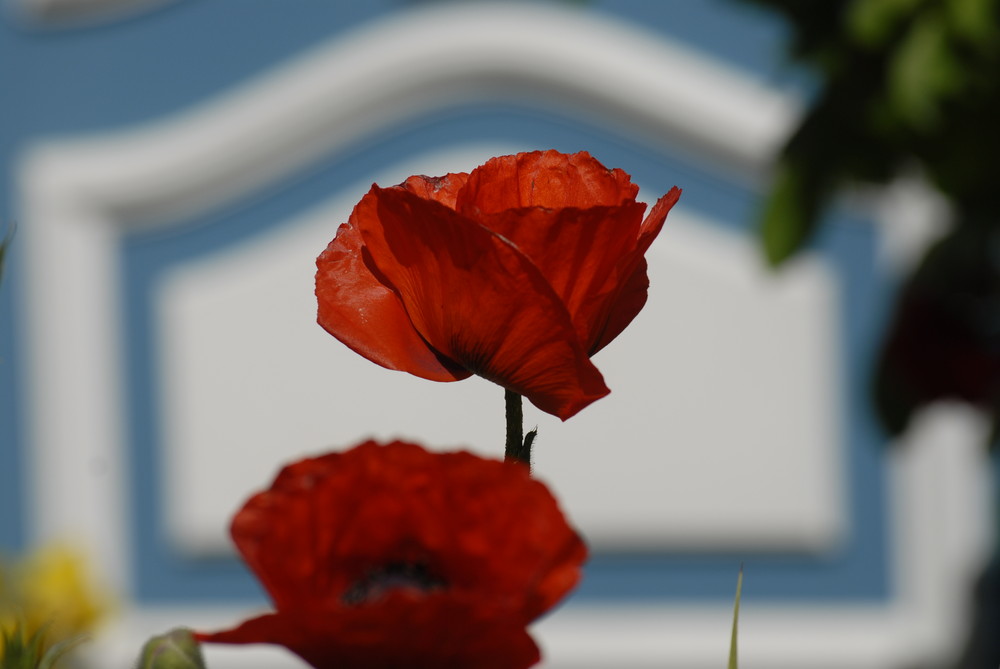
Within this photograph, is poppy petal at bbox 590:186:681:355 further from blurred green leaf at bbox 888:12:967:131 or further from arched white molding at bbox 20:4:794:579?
arched white molding at bbox 20:4:794:579

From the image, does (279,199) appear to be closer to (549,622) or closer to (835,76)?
(549,622)

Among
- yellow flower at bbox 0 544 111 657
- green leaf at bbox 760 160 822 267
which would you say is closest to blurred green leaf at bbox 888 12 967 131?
green leaf at bbox 760 160 822 267

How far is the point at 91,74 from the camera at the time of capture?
9.25 ft

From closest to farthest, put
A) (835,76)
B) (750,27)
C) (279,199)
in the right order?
(835,76) → (750,27) → (279,199)

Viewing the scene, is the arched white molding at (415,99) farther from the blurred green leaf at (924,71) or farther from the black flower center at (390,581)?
the black flower center at (390,581)

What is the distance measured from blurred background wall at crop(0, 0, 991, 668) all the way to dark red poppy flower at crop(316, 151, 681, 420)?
235cm

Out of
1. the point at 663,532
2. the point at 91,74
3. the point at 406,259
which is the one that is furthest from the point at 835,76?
the point at 91,74

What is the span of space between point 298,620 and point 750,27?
257 cm

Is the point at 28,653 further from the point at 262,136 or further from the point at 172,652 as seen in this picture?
the point at 262,136

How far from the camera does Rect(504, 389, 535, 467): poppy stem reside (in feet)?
1.09

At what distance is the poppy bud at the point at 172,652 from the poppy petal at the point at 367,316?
0.09 meters

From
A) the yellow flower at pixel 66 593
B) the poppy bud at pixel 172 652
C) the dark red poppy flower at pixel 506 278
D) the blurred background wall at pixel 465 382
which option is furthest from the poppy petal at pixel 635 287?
the blurred background wall at pixel 465 382

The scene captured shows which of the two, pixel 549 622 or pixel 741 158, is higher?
pixel 741 158

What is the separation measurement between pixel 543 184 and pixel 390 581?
0.13 m
